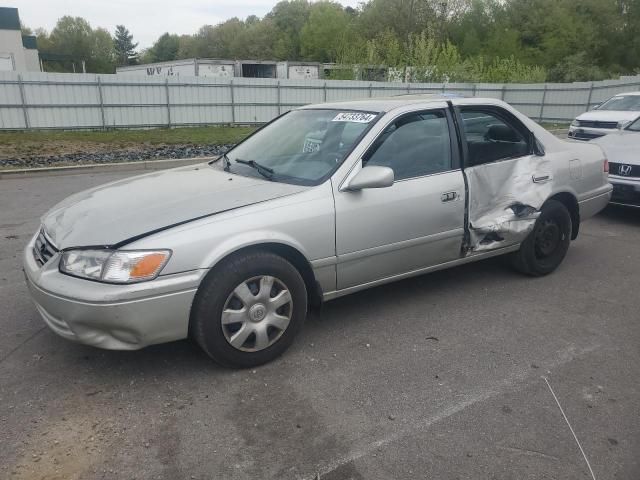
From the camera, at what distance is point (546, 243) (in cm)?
480

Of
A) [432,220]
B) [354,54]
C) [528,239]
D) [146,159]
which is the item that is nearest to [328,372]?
[432,220]

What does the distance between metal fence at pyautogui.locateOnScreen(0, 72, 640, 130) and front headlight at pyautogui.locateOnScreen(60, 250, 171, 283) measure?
1504cm

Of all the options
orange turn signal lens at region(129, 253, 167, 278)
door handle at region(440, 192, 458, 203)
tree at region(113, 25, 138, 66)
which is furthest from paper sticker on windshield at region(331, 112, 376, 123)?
tree at region(113, 25, 138, 66)

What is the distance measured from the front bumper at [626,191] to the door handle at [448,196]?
397 centimetres

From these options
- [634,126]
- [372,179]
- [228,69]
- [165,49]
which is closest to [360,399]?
[372,179]

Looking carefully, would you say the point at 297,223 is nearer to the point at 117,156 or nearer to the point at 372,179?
the point at 372,179

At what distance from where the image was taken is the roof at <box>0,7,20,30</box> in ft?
118

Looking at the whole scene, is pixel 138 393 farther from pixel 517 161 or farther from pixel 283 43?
pixel 283 43

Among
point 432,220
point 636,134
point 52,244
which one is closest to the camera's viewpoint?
point 52,244

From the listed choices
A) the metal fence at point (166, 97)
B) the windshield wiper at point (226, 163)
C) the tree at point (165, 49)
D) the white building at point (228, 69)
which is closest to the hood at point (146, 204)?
the windshield wiper at point (226, 163)

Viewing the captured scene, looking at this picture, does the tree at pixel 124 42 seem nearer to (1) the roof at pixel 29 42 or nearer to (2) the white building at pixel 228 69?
(1) the roof at pixel 29 42

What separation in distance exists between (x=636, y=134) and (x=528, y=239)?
4.27 meters

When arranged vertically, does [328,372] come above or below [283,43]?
below

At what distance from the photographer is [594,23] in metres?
54.0
